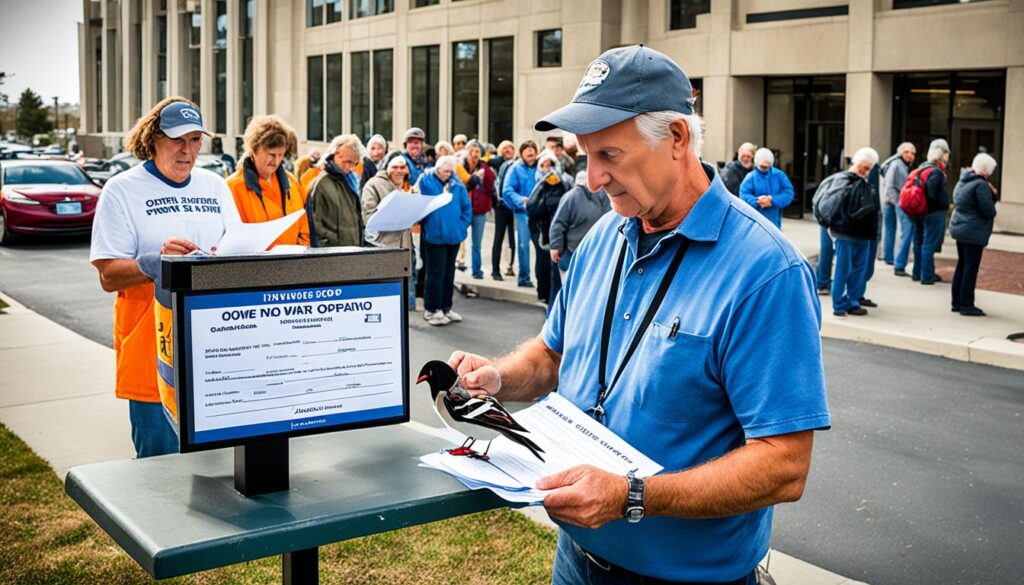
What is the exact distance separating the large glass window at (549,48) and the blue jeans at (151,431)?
29460 mm

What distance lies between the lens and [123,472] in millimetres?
2887

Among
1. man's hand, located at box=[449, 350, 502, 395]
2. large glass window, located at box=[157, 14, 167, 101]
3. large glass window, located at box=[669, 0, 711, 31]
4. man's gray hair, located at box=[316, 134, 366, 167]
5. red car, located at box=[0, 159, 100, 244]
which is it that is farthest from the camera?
large glass window, located at box=[157, 14, 167, 101]

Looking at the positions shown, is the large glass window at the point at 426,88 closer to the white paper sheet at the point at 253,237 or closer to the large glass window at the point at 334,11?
the large glass window at the point at 334,11

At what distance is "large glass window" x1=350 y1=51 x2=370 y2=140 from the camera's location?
44.2 meters

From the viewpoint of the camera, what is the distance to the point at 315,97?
48156mm

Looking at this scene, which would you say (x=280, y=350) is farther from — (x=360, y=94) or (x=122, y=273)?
(x=360, y=94)

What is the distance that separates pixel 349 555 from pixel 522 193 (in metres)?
12.2

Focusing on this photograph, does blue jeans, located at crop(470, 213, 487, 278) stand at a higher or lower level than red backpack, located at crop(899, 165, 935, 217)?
lower

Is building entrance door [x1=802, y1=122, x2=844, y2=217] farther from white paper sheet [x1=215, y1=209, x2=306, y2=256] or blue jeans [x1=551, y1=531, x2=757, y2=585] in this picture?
blue jeans [x1=551, y1=531, x2=757, y2=585]

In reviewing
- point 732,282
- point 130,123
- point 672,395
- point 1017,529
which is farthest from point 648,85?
point 130,123

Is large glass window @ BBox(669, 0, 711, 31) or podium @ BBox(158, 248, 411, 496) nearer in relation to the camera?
podium @ BBox(158, 248, 411, 496)

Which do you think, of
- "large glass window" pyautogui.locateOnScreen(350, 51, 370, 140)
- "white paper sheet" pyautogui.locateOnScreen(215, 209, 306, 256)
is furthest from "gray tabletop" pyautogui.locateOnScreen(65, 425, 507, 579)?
"large glass window" pyautogui.locateOnScreen(350, 51, 370, 140)

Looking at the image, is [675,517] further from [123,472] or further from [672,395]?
[123,472]

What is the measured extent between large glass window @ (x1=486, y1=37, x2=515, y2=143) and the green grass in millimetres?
30396
